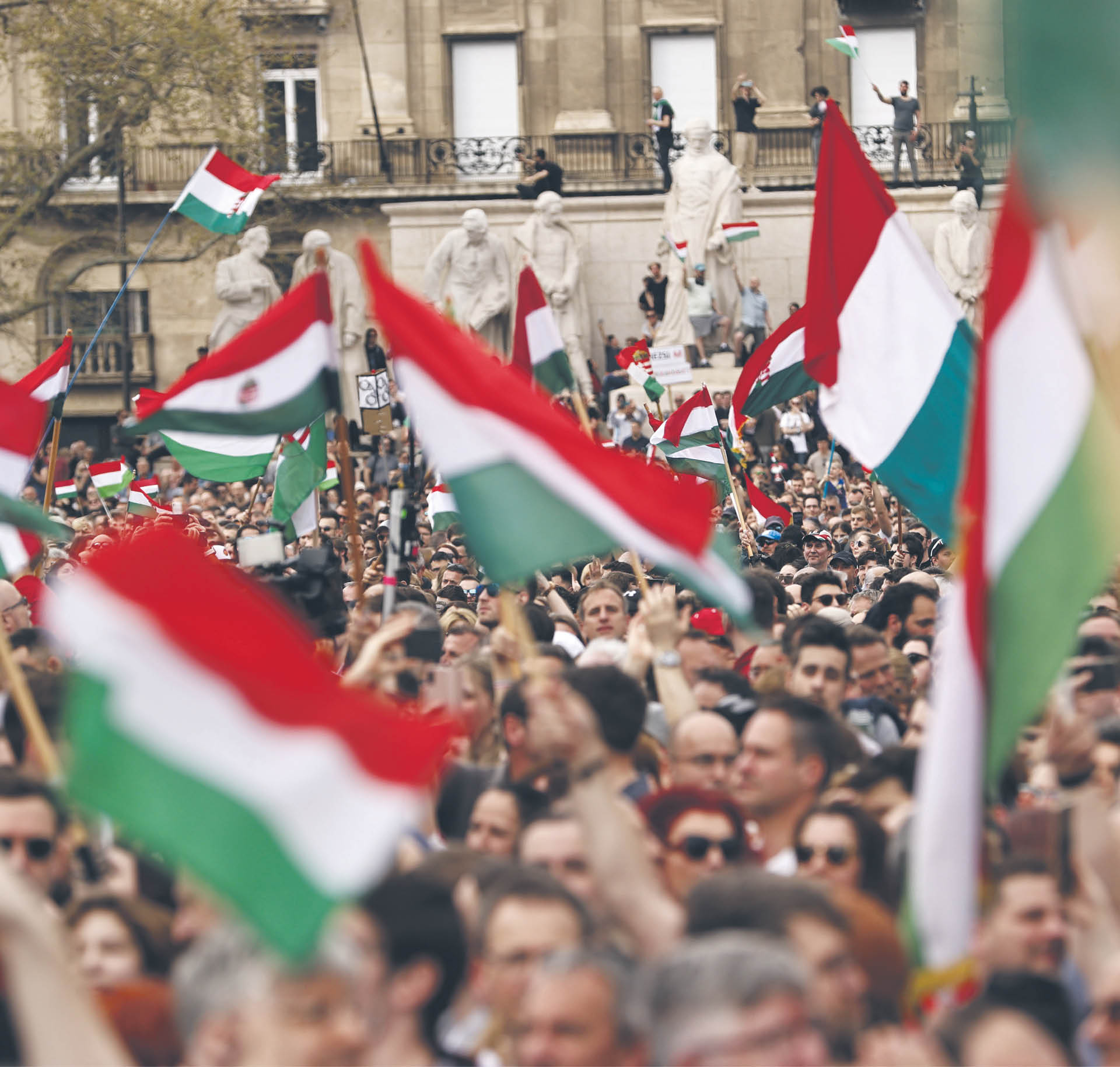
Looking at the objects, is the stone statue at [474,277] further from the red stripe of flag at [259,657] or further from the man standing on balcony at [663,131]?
the red stripe of flag at [259,657]

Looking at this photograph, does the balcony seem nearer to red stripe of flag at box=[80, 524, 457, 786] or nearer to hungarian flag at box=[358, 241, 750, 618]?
hungarian flag at box=[358, 241, 750, 618]

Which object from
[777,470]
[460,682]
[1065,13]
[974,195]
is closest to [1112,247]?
[1065,13]

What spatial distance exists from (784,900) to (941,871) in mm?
290

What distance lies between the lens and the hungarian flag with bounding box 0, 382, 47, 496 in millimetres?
8117

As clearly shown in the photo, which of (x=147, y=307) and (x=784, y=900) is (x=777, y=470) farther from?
(x=784, y=900)

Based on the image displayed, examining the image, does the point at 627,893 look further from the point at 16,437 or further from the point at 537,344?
the point at 537,344

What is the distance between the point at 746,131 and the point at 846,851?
28.7 metres

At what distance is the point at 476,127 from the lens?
37.5 m

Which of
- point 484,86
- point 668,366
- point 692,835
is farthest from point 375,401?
point 484,86

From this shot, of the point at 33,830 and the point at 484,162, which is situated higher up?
the point at 484,162

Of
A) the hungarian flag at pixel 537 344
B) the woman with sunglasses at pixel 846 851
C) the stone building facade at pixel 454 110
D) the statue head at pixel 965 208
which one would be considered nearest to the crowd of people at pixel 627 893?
the woman with sunglasses at pixel 846 851

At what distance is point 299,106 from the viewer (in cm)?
3784

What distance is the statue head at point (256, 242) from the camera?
28.5 metres

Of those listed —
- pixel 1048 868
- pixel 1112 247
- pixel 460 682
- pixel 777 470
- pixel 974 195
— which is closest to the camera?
pixel 1048 868
